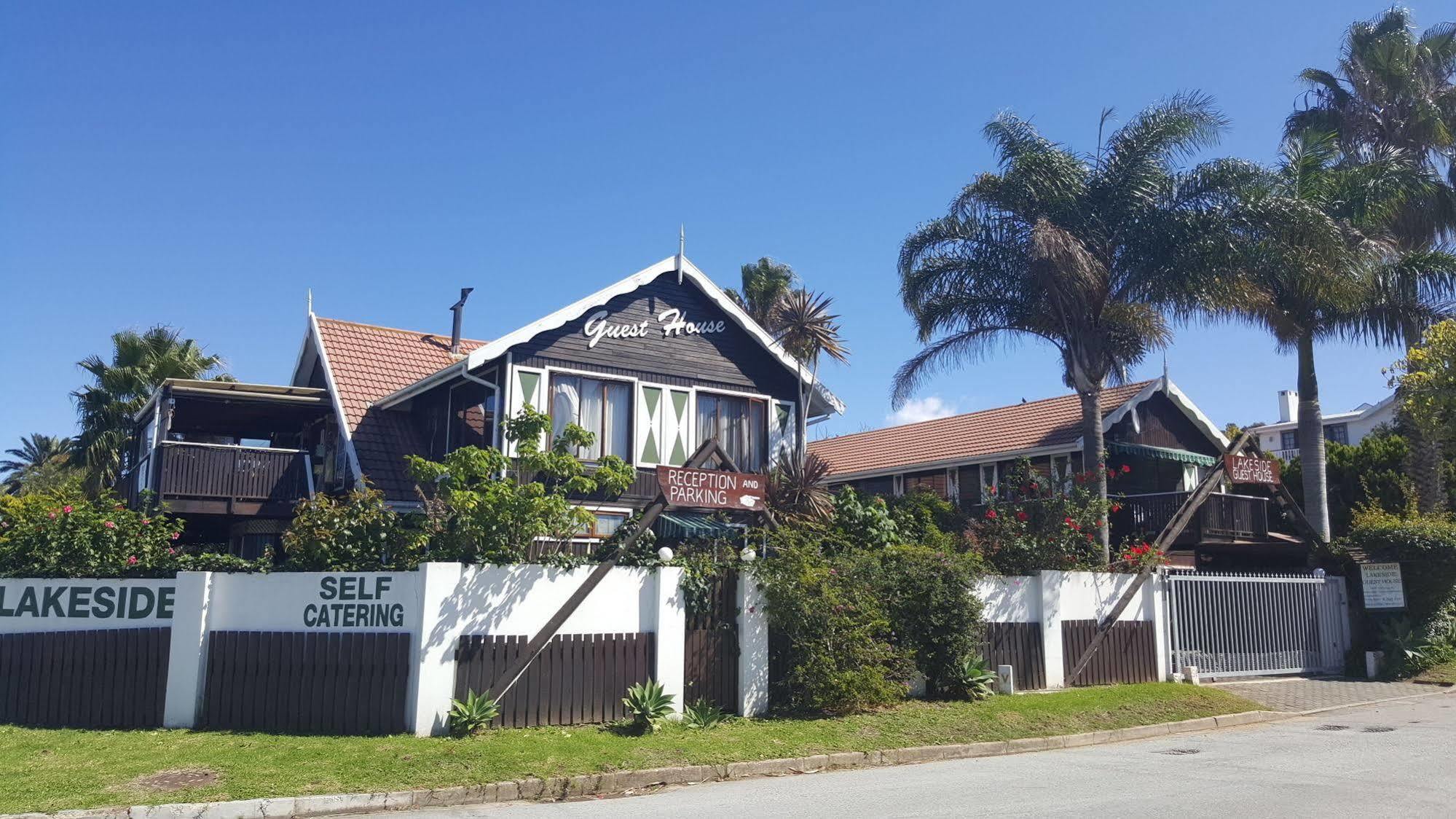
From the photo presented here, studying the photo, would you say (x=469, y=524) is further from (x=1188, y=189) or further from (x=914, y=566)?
(x=1188, y=189)

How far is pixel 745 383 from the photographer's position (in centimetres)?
2319

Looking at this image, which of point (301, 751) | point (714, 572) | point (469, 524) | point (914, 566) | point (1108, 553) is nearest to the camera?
point (301, 751)

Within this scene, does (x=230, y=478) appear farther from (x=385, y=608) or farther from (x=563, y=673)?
(x=563, y=673)

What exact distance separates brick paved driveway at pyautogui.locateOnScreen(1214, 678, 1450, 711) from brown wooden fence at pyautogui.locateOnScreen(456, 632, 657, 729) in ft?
34.2

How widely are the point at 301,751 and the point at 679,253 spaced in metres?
13.4

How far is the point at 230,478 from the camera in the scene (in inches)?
845

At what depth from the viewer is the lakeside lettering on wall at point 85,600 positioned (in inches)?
524

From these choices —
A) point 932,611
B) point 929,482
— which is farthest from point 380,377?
point 929,482

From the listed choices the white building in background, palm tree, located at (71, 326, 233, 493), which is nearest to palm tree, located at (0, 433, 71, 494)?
palm tree, located at (71, 326, 233, 493)

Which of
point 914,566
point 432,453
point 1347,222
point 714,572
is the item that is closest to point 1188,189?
point 1347,222

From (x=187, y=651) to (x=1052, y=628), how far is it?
1225 centimetres

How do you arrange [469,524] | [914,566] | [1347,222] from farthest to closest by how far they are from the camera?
[1347,222] < [914,566] < [469,524]

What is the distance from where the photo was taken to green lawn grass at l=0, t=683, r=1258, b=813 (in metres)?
10.0

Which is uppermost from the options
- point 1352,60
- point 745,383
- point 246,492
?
point 1352,60
